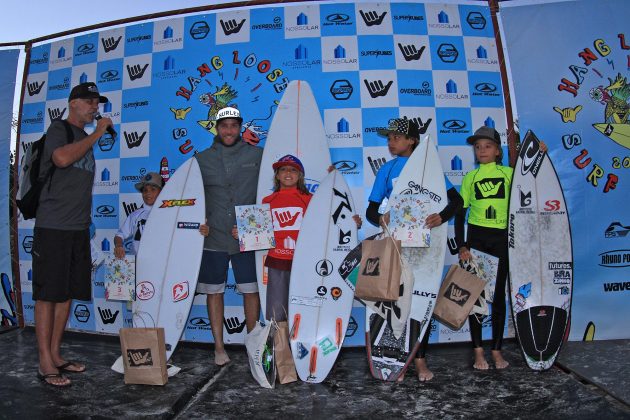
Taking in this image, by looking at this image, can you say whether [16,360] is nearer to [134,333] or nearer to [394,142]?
[134,333]

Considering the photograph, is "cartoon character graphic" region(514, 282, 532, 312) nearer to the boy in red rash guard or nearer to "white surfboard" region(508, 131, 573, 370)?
"white surfboard" region(508, 131, 573, 370)

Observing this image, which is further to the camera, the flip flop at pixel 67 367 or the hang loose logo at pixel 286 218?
the hang loose logo at pixel 286 218

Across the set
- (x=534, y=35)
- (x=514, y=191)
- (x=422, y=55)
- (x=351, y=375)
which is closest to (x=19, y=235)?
(x=351, y=375)

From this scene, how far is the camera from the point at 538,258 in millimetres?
3244

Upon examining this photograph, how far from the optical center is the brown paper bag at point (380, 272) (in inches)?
103

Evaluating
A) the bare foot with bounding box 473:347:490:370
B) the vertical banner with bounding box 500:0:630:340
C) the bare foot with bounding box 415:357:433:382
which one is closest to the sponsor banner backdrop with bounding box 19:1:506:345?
the vertical banner with bounding box 500:0:630:340

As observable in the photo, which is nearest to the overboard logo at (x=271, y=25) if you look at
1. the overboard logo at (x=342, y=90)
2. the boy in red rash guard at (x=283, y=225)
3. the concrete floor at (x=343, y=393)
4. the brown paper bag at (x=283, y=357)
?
the overboard logo at (x=342, y=90)

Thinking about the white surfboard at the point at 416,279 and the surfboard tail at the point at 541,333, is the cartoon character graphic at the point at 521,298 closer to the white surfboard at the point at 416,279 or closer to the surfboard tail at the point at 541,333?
the surfboard tail at the point at 541,333

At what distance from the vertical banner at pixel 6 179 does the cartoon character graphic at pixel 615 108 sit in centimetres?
540

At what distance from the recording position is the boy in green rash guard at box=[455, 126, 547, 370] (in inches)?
122

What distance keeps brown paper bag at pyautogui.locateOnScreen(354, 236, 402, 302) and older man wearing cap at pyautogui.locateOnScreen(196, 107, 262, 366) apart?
1.02 metres

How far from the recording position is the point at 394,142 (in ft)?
10.3

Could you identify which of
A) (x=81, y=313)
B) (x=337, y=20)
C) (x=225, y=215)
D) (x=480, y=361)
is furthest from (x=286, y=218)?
(x=81, y=313)

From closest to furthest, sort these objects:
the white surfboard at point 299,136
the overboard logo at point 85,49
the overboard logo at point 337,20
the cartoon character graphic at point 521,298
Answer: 1. the cartoon character graphic at point 521,298
2. the white surfboard at point 299,136
3. the overboard logo at point 337,20
4. the overboard logo at point 85,49
